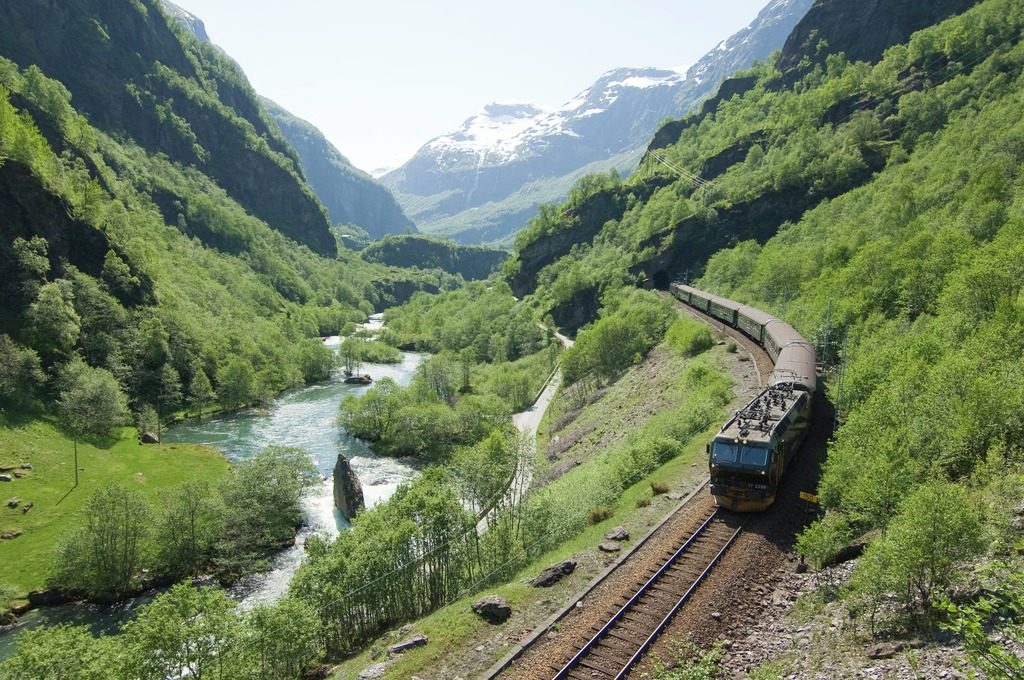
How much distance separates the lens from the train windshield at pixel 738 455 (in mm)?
27047

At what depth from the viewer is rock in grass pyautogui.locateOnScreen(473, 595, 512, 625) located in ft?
75.2

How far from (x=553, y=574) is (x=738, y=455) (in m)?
10.5

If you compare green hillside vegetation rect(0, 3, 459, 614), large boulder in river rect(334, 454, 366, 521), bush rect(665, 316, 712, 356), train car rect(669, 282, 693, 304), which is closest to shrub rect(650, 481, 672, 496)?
large boulder in river rect(334, 454, 366, 521)

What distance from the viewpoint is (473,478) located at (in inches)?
1672

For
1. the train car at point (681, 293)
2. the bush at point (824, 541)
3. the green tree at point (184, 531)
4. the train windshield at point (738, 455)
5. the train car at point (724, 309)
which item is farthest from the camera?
the train car at point (681, 293)

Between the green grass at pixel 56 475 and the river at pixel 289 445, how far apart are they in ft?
17.6

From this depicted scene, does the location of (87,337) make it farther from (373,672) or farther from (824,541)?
(824,541)

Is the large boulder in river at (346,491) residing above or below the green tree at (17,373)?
below

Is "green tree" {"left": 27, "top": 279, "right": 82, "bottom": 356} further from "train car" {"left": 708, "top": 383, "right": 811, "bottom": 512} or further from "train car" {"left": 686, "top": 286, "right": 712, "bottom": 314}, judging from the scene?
"train car" {"left": 686, "top": 286, "right": 712, "bottom": 314}

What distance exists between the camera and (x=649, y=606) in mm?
21656

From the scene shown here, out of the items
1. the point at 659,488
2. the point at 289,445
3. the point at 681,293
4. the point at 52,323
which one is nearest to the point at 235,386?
the point at 289,445

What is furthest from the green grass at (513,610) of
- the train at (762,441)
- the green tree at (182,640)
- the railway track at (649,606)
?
the green tree at (182,640)

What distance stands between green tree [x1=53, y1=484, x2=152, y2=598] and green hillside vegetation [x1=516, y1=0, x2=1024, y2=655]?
48234mm

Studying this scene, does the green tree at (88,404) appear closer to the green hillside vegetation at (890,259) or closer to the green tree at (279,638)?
the green tree at (279,638)
